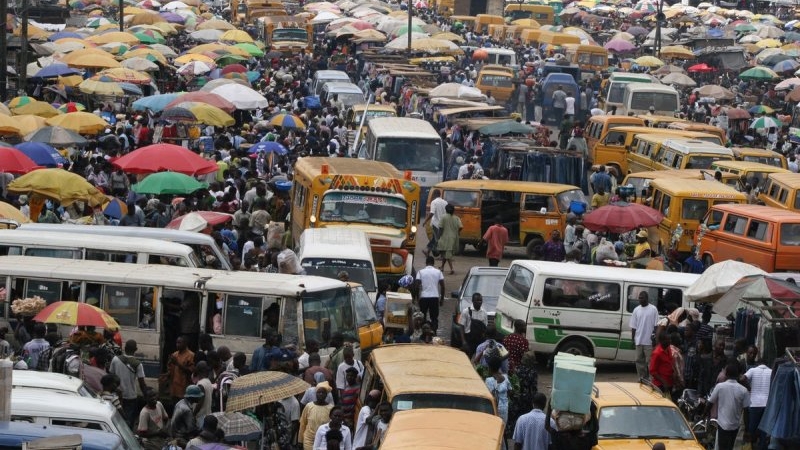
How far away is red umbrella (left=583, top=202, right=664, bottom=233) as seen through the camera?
23.8 metres

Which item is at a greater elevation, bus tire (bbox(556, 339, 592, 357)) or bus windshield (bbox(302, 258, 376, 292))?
bus windshield (bbox(302, 258, 376, 292))

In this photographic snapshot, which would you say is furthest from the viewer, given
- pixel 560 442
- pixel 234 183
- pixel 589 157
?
pixel 589 157

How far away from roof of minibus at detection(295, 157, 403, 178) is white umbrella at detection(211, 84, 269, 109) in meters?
8.79

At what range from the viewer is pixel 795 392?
48.4 ft

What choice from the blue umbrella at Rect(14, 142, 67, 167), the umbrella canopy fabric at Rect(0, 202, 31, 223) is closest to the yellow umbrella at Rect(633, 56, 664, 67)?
the blue umbrella at Rect(14, 142, 67, 167)

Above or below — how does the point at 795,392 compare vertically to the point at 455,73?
above

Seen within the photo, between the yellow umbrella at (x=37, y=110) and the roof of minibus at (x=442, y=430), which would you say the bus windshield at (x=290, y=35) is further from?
the roof of minibus at (x=442, y=430)

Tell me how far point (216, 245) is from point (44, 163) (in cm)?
509

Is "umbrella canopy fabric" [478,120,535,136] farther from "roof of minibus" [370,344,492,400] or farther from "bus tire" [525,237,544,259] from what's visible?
"roof of minibus" [370,344,492,400]

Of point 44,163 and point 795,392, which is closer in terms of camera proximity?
point 795,392

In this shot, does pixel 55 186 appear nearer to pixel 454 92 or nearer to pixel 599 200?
pixel 599 200

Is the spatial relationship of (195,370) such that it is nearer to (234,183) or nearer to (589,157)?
(234,183)

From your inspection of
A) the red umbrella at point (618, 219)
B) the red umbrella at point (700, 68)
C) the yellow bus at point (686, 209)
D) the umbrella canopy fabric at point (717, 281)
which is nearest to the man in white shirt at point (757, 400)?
the umbrella canopy fabric at point (717, 281)

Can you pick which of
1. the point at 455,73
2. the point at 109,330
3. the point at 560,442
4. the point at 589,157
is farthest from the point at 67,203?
the point at 455,73
